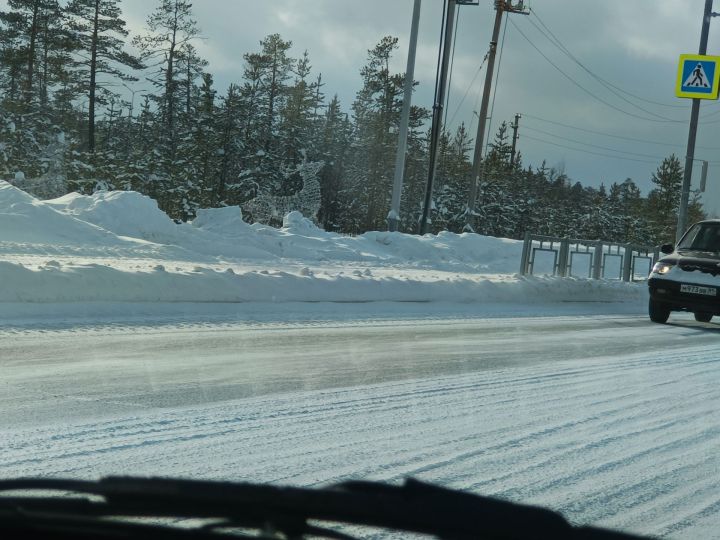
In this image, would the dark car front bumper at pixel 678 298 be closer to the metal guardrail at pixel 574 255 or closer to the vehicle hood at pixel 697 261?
the vehicle hood at pixel 697 261

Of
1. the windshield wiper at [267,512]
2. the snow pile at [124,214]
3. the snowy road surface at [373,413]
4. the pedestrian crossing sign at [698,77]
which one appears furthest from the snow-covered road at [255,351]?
the pedestrian crossing sign at [698,77]

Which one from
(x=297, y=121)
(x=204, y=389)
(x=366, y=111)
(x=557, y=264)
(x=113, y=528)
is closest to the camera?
(x=113, y=528)

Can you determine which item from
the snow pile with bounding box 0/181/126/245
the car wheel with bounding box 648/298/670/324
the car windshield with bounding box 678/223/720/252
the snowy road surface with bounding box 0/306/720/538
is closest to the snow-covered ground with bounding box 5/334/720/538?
the snowy road surface with bounding box 0/306/720/538

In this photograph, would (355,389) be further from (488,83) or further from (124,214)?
(488,83)

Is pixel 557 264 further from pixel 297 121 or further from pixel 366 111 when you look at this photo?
pixel 366 111

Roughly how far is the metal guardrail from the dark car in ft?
16.5

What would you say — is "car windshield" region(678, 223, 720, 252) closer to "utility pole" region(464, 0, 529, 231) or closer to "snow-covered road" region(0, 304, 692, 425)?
"snow-covered road" region(0, 304, 692, 425)

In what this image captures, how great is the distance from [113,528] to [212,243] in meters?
21.7

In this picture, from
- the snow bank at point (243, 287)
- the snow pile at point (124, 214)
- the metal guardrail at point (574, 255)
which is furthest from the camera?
the snow pile at point (124, 214)

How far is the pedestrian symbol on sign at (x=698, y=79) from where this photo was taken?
24266 mm

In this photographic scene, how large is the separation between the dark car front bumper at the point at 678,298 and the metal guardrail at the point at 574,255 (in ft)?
17.7

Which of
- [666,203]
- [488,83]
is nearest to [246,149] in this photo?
[488,83]

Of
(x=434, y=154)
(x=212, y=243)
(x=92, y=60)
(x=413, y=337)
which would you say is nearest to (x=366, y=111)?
(x=92, y=60)

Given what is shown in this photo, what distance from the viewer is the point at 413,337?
10469mm
